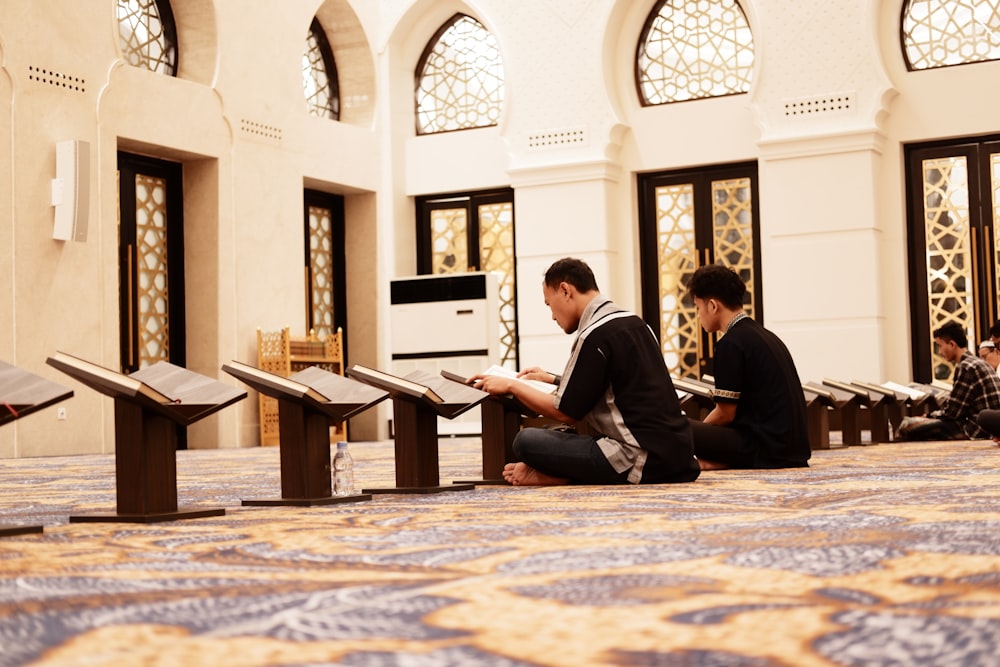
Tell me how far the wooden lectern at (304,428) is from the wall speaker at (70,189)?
5819mm

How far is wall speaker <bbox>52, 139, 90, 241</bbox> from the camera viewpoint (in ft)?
32.1

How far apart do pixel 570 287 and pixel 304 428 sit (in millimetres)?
1087

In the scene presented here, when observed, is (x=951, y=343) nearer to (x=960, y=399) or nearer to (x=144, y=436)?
(x=960, y=399)

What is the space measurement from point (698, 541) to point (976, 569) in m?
0.70

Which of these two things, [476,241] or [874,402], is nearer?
[874,402]

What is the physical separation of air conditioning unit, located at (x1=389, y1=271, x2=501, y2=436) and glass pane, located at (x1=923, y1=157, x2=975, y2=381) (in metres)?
3.96

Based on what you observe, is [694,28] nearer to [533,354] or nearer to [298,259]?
[533,354]

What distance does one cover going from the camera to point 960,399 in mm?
8508

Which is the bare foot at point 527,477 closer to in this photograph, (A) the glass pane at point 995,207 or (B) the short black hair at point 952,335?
(B) the short black hair at point 952,335

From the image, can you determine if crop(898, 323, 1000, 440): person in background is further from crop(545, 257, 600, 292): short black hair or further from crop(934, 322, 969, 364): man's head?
crop(545, 257, 600, 292): short black hair

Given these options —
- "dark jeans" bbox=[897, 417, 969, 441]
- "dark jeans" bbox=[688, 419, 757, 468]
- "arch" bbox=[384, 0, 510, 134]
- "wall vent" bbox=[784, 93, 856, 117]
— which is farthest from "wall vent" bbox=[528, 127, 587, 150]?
"dark jeans" bbox=[688, 419, 757, 468]

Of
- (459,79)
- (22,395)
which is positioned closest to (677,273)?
(459,79)

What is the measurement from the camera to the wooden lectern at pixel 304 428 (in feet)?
14.2

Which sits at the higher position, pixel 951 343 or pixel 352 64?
pixel 352 64
